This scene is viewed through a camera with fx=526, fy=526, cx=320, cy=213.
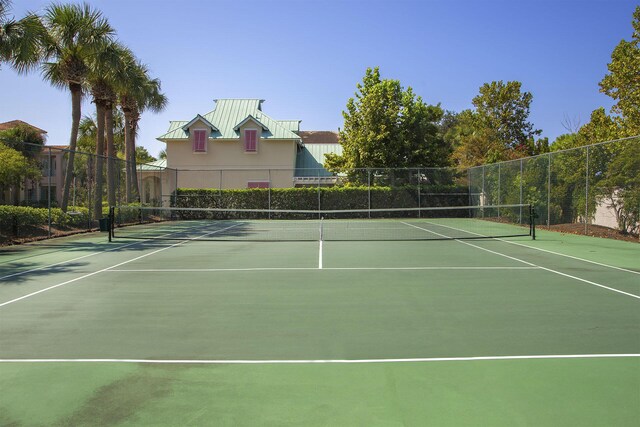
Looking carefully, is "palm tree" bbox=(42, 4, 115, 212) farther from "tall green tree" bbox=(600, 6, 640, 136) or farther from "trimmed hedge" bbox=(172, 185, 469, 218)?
"tall green tree" bbox=(600, 6, 640, 136)

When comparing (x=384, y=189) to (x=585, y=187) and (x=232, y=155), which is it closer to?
(x=232, y=155)

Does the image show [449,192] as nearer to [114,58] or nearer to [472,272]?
[114,58]

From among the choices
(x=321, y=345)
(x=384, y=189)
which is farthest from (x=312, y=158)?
(x=321, y=345)

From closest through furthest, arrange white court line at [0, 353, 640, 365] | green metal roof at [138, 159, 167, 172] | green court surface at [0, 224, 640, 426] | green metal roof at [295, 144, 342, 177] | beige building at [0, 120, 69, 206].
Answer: green court surface at [0, 224, 640, 426], white court line at [0, 353, 640, 365], beige building at [0, 120, 69, 206], green metal roof at [138, 159, 167, 172], green metal roof at [295, 144, 342, 177]

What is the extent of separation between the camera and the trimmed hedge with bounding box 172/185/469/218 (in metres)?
33.1

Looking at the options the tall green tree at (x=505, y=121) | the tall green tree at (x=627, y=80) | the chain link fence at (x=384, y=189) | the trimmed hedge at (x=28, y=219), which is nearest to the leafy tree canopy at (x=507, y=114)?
the tall green tree at (x=505, y=121)

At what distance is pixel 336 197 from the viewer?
3328 cm

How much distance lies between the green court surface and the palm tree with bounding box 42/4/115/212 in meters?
13.3

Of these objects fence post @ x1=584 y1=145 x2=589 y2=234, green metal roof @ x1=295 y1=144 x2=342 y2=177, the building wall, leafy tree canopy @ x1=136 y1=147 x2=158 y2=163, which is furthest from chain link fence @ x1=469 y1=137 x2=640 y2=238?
leafy tree canopy @ x1=136 y1=147 x2=158 y2=163

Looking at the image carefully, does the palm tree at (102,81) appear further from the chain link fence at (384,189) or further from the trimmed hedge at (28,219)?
the trimmed hedge at (28,219)

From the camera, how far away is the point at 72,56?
71.3 feet

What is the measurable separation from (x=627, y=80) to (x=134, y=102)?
80.8 feet

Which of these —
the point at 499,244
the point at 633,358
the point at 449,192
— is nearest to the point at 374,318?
the point at 633,358

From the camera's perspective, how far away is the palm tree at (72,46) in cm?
2112
